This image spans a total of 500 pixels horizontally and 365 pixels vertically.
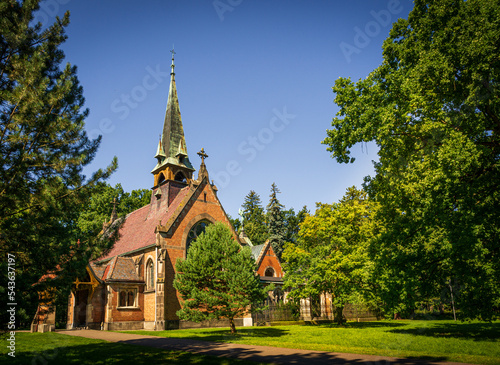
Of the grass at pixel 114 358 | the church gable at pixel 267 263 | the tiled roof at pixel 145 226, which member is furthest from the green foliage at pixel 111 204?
the grass at pixel 114 358

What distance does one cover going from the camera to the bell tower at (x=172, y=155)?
3397cm

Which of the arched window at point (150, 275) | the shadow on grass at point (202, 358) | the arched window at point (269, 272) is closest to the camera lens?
the shadow on grass at point (202, 358)

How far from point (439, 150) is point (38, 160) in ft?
43.5

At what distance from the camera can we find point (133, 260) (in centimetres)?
3000

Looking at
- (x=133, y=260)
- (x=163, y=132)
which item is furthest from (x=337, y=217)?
(x=163, y=132)

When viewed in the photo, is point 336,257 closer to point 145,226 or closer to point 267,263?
point 267,263

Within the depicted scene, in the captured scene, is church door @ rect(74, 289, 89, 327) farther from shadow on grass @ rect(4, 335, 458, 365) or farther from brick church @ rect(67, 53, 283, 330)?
shadow on grass @ rect(4, 335, 458, 365)

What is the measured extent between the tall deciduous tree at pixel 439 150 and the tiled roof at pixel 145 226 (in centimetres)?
1908

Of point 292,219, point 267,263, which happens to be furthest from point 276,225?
point 267,263

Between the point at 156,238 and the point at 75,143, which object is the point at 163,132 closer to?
the point at 156,238

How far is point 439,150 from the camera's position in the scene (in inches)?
477

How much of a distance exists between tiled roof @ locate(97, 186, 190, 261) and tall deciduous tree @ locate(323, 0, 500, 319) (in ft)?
62.6

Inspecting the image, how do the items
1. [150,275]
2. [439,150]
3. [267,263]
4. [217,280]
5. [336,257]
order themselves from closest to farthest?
[439,150]
[217,280]
[336,257]
[150,275]
[267,263]

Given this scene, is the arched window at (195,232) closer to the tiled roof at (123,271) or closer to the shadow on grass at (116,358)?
the tiled roof at (123,271)
